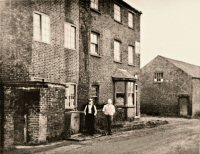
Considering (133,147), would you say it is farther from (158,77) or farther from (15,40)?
(158,77)

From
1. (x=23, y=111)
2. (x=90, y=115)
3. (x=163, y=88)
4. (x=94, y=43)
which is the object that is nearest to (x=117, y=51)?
(x=94, y=43)

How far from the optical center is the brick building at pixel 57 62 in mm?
14070

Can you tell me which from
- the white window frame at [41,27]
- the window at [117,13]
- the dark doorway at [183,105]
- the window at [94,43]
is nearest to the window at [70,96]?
the white window frame at [41,27]

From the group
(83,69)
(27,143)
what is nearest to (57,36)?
(83,69)

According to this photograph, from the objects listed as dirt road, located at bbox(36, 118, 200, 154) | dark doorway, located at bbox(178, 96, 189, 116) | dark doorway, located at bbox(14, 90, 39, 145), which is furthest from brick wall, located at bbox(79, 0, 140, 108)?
dark doorway, located at bbox(178, 96, 189, 116)

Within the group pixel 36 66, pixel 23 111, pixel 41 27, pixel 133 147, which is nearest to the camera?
pixel 133 147

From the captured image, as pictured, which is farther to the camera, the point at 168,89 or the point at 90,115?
the point at 168,89

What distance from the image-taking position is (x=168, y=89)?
39094 millimetres

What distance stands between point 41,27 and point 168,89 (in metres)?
24.4

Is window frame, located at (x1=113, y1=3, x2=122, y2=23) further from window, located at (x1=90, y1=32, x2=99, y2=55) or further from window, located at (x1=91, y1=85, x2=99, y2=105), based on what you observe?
window, located at (x1=91, y1=85, x2=99, y2=105)

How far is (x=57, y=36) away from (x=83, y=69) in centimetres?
294

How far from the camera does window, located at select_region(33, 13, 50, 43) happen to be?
17047 millimetres

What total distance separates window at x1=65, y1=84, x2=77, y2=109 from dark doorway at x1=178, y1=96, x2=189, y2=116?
69.2 feet

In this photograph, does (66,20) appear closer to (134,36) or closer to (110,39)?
(110,39)
